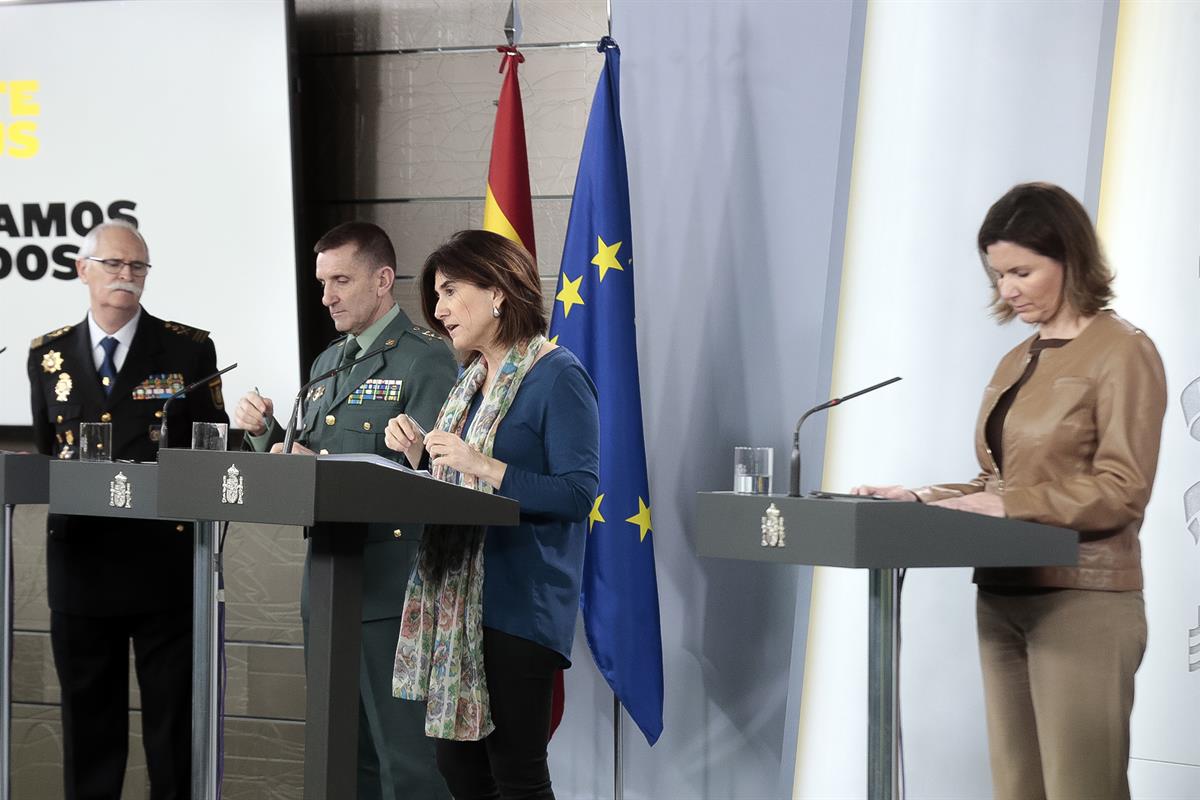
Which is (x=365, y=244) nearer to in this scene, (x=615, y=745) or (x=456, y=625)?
(x=456, y=625)

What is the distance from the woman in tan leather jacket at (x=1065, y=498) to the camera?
2.06m

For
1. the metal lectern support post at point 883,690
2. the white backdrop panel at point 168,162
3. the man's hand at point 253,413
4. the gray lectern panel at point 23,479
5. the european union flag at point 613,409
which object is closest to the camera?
the metal lectern support post at point 883,690

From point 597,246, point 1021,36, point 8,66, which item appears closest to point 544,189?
point 597,246

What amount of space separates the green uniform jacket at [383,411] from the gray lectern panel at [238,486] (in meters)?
0.88

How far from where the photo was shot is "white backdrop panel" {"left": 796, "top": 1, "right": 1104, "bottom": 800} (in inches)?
118

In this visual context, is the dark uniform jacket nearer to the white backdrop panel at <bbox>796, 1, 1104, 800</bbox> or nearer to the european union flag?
the european union flag

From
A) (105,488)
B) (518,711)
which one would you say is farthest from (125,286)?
(518,711)

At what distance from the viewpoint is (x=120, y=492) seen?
2.06m

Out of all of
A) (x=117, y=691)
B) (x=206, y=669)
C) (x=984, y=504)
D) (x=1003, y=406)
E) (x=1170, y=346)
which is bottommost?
(x=117, y=691)

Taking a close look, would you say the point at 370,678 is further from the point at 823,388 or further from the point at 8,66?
the point at 8,66

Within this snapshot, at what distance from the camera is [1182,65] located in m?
2.83

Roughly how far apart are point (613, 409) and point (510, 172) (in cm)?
66

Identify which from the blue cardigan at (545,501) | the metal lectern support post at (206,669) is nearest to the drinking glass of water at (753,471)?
the blue cardigan at (545,501)

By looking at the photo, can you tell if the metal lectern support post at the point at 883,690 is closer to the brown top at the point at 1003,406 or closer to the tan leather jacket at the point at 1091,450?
the tan leather jacket at the point at 1091,450
